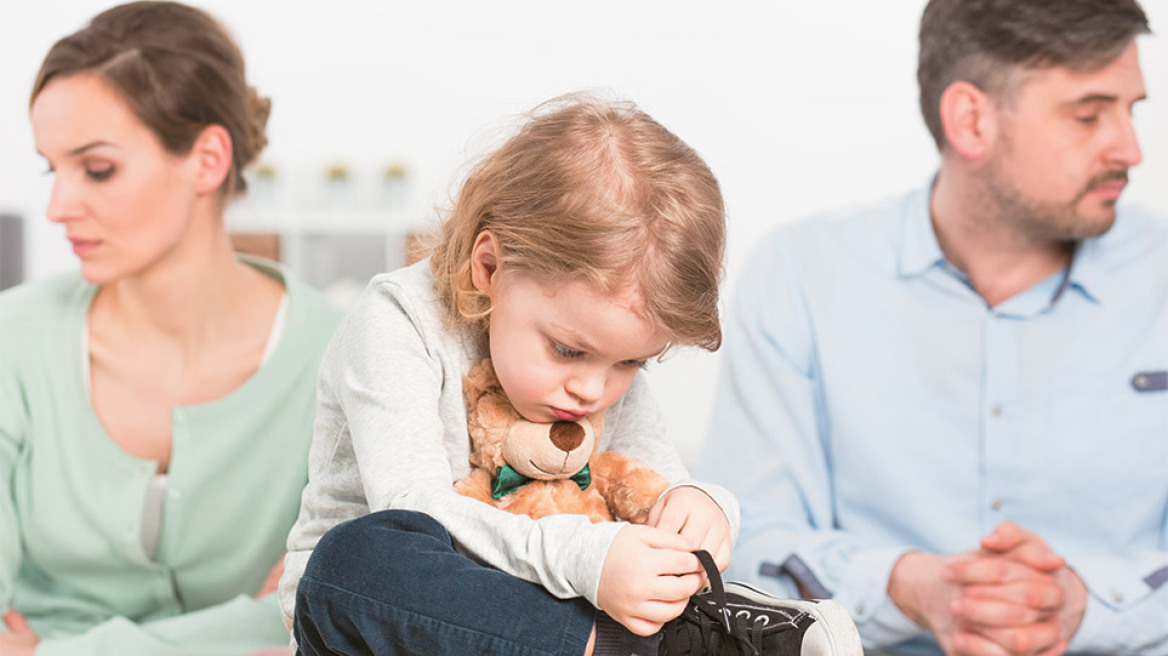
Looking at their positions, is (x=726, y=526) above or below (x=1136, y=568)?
above

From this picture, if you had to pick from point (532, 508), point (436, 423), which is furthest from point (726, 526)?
point (436, 423)

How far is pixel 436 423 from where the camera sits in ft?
3.28

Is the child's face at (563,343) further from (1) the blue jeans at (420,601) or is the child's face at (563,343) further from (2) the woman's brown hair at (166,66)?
(2) the woman's brown hair at (166,66)

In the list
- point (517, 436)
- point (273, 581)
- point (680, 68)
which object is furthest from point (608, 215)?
point (680, 68)

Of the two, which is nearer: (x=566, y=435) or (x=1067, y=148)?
(x=566, y=435)

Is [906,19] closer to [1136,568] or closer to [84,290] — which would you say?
[1136,568]

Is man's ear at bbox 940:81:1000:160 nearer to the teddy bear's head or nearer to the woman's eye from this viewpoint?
the teddy bear's head

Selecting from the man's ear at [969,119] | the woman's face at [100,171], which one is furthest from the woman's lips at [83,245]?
the man's ear at [969,119]

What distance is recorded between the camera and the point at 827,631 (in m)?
0.92

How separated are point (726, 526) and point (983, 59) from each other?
1.16 m

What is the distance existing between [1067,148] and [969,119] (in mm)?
171

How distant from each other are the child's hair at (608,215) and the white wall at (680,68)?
188 centimetres

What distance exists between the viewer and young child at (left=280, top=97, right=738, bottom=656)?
0.87 meters

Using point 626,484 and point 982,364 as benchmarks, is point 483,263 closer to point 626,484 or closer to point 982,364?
point 626,484
